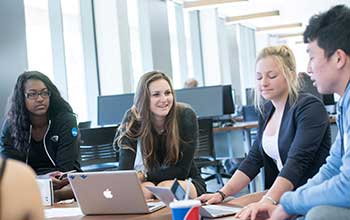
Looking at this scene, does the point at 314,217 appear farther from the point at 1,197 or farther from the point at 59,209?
the point at 59,209

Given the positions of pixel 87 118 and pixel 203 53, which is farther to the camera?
pixel 203 53

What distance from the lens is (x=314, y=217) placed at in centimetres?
134

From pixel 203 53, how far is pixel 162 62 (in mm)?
3203

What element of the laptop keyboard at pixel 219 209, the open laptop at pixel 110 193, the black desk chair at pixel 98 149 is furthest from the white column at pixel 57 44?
the laptop keyboard at pixel 219 209

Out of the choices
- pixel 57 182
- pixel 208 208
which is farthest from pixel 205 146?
pixel 208 208

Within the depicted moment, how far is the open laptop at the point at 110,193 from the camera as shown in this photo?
1834mm

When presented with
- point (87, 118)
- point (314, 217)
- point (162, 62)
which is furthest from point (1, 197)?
point (162, 62)

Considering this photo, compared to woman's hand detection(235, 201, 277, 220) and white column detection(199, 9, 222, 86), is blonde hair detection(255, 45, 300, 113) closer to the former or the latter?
woman's hand detection(235, 201, 277, 220)

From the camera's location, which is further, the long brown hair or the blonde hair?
the long brown hair

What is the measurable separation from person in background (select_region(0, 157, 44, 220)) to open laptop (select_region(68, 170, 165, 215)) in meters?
1.20

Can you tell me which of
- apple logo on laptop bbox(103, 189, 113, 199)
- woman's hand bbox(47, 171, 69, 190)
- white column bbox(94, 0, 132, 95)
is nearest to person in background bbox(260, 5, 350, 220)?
apple logo on laptop bbox(103, 189, 113, 199)

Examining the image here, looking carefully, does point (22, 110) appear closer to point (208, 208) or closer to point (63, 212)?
point (63, 212)

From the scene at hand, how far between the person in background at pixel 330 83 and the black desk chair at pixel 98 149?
314 cm

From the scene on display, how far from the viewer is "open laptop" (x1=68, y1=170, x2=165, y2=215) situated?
72.2 inches
